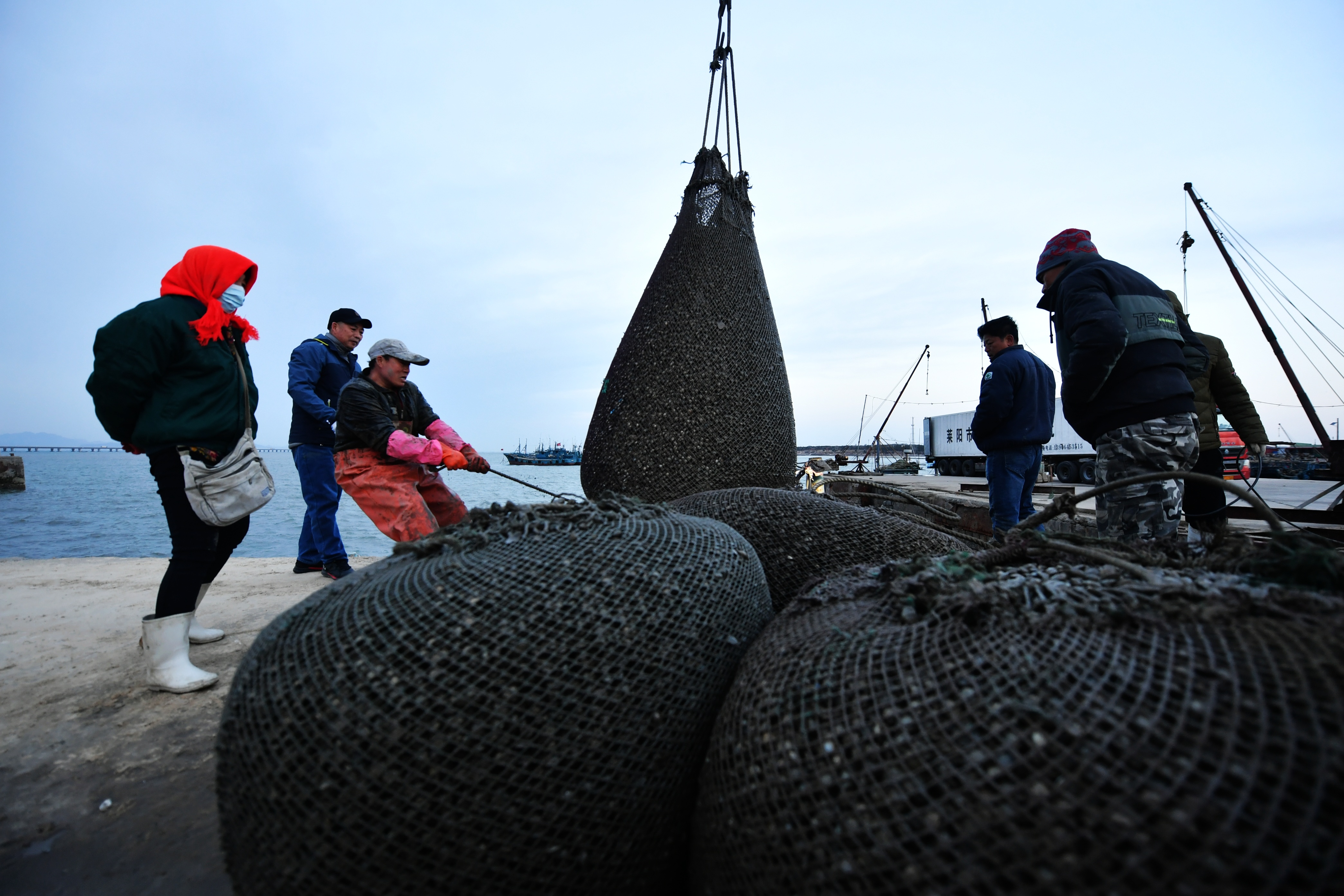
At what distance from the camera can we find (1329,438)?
457 centimetres

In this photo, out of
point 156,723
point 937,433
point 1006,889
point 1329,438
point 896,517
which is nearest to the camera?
point 1006,889

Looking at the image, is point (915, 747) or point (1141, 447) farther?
point (1141, 447)

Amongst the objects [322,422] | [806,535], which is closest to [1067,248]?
[806,535]

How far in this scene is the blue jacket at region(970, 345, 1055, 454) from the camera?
3.71 meters

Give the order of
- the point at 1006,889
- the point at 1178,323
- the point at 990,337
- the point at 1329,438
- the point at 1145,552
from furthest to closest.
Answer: the point at 1329,438 → the point at 990,337 → the point at 1178,323 → the point at 1145,552 → the point at 1006,889

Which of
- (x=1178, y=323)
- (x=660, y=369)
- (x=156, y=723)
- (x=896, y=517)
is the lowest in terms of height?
(x=156, y=723)

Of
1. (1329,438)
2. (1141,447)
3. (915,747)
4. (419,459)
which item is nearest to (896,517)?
(1141,447)

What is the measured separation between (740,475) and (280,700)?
7.44 ft

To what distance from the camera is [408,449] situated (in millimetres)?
2922

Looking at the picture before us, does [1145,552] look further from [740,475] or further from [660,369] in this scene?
[660,369]

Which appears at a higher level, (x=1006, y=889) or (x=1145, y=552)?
(x=1145, y=552)

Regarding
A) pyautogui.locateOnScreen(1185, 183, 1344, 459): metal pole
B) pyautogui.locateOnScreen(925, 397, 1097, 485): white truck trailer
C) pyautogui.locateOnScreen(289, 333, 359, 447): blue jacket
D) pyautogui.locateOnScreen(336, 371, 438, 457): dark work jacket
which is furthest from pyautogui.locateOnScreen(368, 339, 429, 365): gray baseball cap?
pyautogui.locateOnScreen(925, 397, 1097, 485): white truck trailer

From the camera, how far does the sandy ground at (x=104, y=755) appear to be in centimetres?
132

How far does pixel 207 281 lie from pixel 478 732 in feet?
8.32
